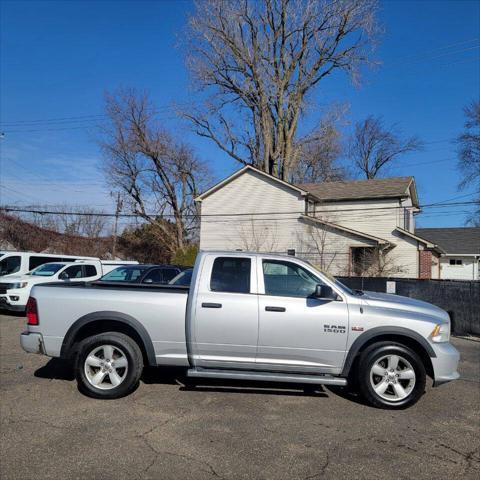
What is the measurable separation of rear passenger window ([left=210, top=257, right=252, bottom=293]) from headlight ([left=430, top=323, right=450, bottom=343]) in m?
2.31

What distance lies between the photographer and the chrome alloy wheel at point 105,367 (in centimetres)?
551

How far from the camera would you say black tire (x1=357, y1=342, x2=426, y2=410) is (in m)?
5.36

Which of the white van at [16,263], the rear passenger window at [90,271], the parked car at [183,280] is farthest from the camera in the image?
the rear passenger window at [90,271]

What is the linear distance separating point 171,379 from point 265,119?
107 ft

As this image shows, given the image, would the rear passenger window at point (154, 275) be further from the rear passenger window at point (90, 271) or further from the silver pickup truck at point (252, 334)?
the rear passenger window at point (90, 271)

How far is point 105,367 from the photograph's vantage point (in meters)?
5.55

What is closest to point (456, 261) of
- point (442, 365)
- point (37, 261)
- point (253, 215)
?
point (253, 215)

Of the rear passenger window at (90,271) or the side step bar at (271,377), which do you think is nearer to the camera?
the side step bar at (271,377)

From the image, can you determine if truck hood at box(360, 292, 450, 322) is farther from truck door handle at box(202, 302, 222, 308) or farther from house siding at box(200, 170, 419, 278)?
house siding at box(200, 170, 419, 278)

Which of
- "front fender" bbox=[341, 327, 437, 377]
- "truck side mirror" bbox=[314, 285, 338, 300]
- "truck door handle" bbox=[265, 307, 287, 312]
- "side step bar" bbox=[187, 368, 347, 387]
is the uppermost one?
"truck side mirror" bbox=[314, 285, 338, 300]

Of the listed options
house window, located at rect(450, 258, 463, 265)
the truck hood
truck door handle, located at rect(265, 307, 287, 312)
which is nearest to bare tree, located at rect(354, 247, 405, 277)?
house window, located at rect(450, 258, 463, 265)

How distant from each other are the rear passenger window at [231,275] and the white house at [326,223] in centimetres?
1946

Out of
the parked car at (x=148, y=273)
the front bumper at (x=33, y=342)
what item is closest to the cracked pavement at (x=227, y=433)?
the front bumper at (x=33, y=342)

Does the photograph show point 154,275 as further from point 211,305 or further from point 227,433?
point 227,433
